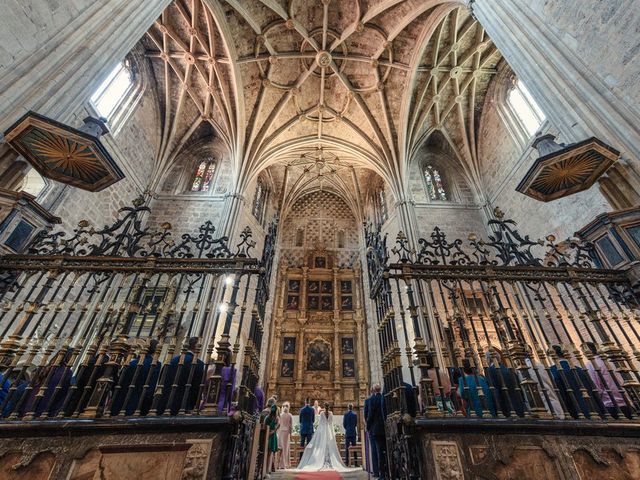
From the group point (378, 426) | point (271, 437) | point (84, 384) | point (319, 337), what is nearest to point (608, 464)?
point (378, 426)

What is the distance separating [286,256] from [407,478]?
14733mm

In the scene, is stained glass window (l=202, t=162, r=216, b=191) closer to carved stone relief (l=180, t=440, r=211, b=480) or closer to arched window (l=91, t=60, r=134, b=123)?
arched window (l=91, t=60, r=134, b=123)

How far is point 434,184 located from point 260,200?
8.78 metres

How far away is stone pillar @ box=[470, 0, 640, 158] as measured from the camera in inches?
189

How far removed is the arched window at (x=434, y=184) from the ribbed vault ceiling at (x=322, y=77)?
1201 mm

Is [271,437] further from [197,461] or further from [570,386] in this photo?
[570,386]

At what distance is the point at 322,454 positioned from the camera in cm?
717

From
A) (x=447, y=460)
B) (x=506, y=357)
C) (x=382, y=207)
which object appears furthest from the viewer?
(x=382, y=207)

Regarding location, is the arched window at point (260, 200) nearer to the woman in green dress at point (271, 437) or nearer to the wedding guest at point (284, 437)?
the wedding guest at point (284, 437)

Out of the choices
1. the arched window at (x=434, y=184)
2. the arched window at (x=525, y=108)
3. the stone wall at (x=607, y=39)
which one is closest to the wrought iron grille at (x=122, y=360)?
the stone wall at (x=607, y=39)

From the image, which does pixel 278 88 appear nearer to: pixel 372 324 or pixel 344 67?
pixel 344 67

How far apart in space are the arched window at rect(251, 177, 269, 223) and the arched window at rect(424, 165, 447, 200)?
825 centimetres

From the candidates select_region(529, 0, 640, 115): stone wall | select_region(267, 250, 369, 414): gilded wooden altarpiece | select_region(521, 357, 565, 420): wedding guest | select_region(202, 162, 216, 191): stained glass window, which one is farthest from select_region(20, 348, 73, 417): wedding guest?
select_region(202, 162, 216, 191): stained glass window

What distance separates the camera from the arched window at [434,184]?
547 inches
